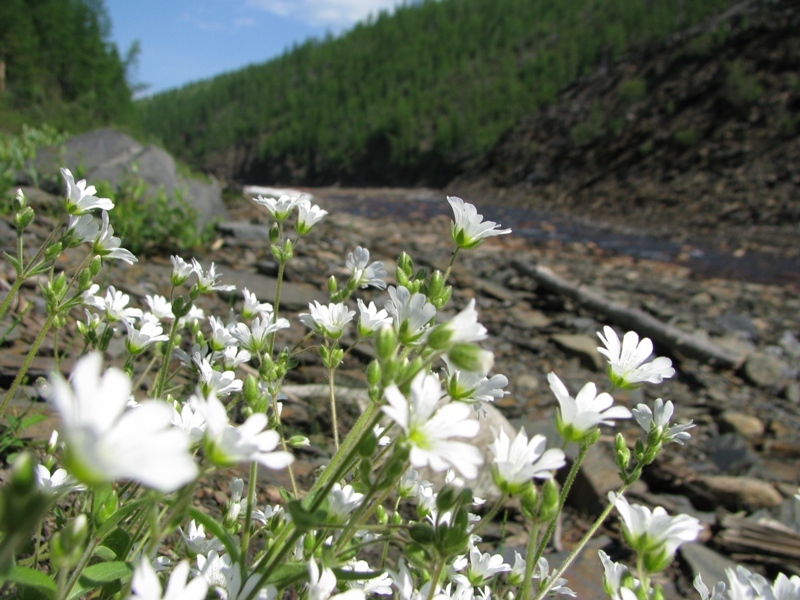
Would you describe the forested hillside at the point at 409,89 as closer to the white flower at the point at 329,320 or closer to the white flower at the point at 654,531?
the white flower at the point at 329,320

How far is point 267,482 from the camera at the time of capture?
7.82 ft

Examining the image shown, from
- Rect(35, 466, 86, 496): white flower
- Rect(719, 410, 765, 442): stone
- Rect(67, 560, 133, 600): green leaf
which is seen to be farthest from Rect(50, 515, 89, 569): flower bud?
Rect(719, 410, 765, 442): stone

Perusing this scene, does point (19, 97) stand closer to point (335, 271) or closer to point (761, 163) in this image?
point (335, 271)

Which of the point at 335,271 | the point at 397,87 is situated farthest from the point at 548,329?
the point at 397,87

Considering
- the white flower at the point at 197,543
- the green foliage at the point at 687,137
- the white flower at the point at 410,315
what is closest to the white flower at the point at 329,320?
the white flower at the point at 410,315

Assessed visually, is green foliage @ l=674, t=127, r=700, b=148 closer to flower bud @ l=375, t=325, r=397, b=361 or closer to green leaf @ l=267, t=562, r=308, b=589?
flower bud @ l=375, t=325, r=397, b=361

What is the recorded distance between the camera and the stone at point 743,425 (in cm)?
383

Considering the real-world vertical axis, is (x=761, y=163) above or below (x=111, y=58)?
below

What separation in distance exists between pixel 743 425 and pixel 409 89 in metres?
52.9

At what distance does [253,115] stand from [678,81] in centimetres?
5670

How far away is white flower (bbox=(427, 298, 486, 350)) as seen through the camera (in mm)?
882

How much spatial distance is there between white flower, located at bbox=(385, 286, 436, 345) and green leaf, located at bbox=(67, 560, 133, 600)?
600 millimetres

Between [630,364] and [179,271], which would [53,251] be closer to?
[179,271]

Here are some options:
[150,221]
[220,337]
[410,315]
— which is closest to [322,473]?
[410,315]
